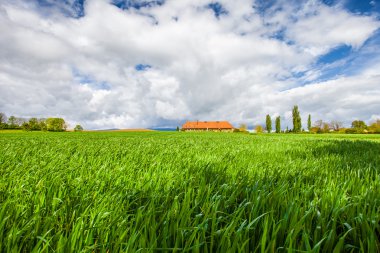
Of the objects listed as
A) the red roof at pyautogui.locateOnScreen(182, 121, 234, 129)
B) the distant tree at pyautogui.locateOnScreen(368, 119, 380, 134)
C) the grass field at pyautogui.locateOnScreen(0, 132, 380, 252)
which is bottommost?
the grass field at pyautogui.locateOnScreen(0, 132, 380, 252)

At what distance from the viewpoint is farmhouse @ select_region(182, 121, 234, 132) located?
137 metres

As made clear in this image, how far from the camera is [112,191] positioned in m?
2.19

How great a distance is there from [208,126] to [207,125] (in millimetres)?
960

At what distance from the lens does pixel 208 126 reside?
139m

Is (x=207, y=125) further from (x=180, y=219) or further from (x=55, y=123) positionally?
(x=180, y=219)

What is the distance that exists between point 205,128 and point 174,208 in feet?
448

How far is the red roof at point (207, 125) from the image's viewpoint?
13738cm

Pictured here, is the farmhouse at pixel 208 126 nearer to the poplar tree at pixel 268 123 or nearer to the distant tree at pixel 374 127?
the poplar tree at pixel 268 123

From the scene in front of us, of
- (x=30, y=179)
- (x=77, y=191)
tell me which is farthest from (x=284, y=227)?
(x=30, y=179)

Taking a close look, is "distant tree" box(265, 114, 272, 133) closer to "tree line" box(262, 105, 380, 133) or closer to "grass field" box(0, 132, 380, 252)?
"tree line" box(262, 105, 380, 133)

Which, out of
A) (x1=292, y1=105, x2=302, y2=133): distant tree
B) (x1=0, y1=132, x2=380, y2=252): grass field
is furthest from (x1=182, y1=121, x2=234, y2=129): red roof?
(x1=0, y1=132, x2=380, y2=252): grass field

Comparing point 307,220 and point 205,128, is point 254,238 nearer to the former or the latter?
point 307,220

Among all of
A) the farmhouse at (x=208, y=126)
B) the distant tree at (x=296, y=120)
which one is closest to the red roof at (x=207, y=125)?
the farmhouse at (x=208, y=126)

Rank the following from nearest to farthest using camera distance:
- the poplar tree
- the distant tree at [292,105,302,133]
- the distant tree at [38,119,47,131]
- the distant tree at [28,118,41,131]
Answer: the distant tree at [28,118,41,131] → the distant tree at [38,119,47,131] → the distant tree at [292,105,302,133] → the poplar tree
